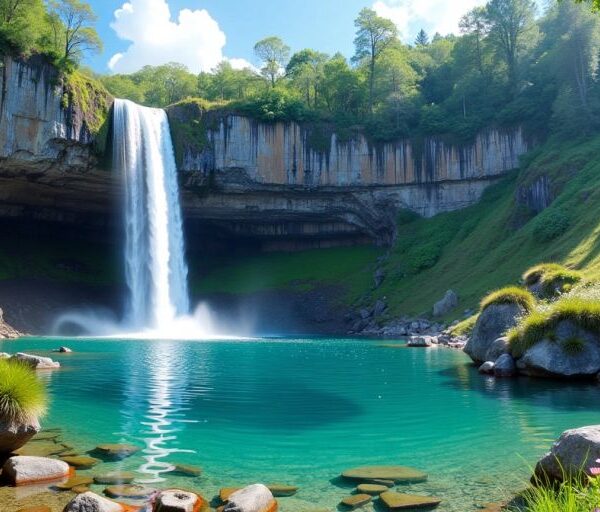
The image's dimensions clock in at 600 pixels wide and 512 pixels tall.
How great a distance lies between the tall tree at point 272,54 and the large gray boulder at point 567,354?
64.5m

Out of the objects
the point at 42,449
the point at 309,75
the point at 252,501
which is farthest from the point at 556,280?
the point at 309,75

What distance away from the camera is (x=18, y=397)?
8.73 m

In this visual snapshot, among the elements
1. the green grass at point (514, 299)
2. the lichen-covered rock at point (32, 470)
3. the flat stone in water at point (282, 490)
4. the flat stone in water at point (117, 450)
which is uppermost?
the green grass at point (514, 299)

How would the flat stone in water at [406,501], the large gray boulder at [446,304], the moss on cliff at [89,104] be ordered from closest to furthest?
the flat stone in water at [406,501] < the large gray boulder at [446,304] < the moss on cliff at [89,104]

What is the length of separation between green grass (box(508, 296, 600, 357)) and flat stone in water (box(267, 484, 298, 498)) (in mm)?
12681

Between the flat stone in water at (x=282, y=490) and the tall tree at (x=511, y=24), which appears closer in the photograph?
the flat stone in water at (x=282, y=490)

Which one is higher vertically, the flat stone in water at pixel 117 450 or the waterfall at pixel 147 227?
the waterfall at pixel 147 227

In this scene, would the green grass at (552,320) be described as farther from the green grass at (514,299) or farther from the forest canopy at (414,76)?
the forest canopy at (414,76)

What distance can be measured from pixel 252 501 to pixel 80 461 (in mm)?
3665

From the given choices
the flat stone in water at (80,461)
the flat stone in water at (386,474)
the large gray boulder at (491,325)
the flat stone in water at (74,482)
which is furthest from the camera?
the large gray boulder at (491,325)

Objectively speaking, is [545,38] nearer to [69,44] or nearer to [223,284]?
Answer: [223,284]

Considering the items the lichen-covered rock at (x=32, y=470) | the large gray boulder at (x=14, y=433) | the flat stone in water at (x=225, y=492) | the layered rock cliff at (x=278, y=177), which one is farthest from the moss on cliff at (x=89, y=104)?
the flat stone in water at (x=225, y=492)

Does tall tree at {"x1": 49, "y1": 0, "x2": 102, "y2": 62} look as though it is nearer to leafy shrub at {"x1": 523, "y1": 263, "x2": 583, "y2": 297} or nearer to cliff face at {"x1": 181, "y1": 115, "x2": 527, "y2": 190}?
cliff face at {"x1": 181, "y1": 115, "x2": 527, "y2": 190}

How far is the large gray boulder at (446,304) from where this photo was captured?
136ft
